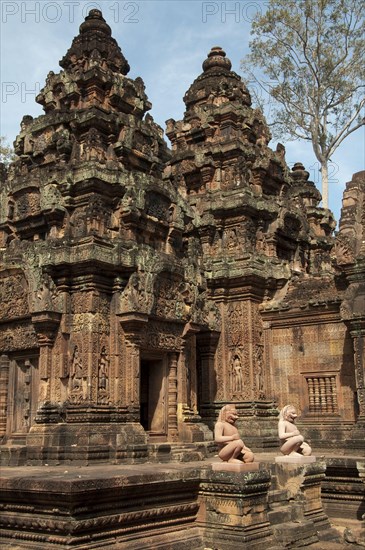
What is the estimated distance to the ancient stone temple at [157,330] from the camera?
28.3 feet

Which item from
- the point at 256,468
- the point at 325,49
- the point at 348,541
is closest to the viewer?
the point at 256,468

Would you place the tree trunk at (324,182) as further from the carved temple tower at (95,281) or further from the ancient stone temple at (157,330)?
the carved temple tower at (95,281)

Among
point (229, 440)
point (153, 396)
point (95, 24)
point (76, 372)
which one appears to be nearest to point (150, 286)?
point (76, 372)

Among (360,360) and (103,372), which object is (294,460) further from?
(103,372)

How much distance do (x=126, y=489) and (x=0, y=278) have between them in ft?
23.1

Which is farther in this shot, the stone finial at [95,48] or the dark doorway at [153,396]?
the stone finial at [95,48]

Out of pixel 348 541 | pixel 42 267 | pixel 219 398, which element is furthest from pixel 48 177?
pixel 348 541

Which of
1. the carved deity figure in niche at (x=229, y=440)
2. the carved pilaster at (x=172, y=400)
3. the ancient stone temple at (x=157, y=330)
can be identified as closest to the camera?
the ancient stone temple at (x=157, y=330)

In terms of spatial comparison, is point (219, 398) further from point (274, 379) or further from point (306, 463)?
point (306, 463)

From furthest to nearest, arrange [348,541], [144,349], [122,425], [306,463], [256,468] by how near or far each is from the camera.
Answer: [144,349], [122,425], [306,463], [348,541], [256,468]

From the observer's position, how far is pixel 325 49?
77.5 ft

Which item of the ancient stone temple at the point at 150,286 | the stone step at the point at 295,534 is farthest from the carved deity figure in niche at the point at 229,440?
the ancient stone temple at the point at 150,286

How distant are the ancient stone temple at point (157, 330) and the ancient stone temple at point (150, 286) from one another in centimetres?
4

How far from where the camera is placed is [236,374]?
16281 millimetres
